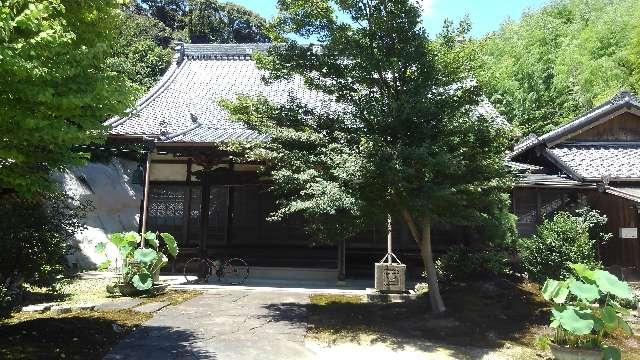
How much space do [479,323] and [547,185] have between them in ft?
21.8

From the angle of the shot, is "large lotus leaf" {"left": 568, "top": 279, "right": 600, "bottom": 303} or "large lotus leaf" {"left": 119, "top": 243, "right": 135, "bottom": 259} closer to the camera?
"large lotus leaf" {"left": 568, "top": 279, "right": 600, "bottom": 303}

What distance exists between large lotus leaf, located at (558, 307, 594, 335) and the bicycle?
848cm

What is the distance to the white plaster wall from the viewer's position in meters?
16.4

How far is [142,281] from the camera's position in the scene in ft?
35.7

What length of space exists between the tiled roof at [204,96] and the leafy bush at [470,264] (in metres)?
3.36

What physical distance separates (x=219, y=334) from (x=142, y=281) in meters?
3.66

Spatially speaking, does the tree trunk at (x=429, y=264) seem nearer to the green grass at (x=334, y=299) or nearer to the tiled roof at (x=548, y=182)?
the green grass at (x=334, y=299)

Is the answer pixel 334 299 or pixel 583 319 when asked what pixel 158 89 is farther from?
pixel 583 319

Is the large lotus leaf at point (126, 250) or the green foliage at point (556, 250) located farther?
the green foliage at point (556, 250)

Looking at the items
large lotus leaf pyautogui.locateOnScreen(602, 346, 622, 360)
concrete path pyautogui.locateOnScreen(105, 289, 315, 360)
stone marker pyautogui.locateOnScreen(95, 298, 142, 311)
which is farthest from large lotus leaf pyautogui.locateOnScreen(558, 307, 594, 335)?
stone marker pyautogui.locateOnScreen(95, 298, 142, 311)

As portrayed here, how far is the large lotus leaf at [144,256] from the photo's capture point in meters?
10.9

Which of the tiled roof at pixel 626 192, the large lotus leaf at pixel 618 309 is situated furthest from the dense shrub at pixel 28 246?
the tiled roof at pixel 626 192

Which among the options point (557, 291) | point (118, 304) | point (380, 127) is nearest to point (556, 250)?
point (557, 291)

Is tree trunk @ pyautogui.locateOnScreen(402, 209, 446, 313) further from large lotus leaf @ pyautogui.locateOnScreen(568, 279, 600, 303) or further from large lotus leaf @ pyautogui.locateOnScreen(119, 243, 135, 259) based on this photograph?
large lotus leaf @ pyautogui.locateOnScreen(119, 243, 135, 259)
